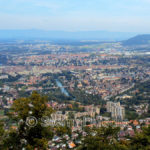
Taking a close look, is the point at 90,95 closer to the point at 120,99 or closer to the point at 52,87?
the point at 120,99

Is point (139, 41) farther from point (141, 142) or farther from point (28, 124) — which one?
point (28, 124)

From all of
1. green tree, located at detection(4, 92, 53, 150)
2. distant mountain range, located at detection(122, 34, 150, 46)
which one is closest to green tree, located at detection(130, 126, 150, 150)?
green tree, located at detection(4, 92, 53, 150)

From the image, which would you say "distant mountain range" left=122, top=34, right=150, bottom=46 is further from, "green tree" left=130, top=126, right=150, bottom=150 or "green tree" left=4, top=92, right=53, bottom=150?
"green tree" left=4, top=92, right=53, bottom=150

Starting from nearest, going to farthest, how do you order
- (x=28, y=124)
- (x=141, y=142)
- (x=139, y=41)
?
(x=28, y=124) → (x=141, y=142) → (x=139, y=41)

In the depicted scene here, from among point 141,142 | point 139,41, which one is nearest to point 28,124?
point 141,142

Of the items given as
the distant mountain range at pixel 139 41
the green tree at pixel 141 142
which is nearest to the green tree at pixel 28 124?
the green tree at pixel 141 142

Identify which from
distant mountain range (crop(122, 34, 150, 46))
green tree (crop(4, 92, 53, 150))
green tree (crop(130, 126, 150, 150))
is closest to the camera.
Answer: green tree (crop(4, 92, 53, 150))

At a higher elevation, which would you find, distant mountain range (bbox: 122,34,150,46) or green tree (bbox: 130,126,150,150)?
distant mountain range (bbox: 122,34,150,46)

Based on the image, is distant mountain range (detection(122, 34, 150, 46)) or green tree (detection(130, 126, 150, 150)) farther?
distant mountain range (detection(122, 34, 150, 46))

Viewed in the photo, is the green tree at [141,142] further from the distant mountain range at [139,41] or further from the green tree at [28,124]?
the distant mountain range at [139,41]

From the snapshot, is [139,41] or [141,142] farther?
[139,41]

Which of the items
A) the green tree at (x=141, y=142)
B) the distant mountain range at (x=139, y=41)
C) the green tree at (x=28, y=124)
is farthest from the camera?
the distant mountain range at (x=139, y=41)

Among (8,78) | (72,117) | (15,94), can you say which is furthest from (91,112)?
(8,78)
